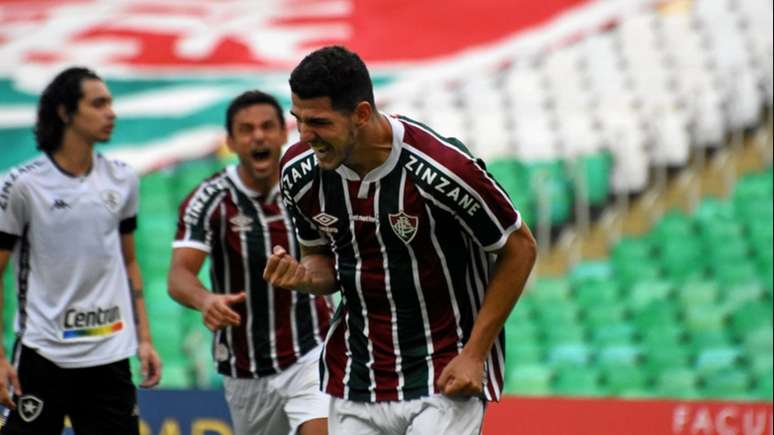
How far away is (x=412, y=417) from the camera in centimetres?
391

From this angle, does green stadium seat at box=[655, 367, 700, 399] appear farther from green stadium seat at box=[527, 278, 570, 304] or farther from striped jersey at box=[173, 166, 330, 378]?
striped jersey at box=[173, 166, 330, 378]

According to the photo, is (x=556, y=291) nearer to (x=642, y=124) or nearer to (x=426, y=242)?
(x=642, y=124)

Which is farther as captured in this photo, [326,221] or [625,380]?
[625,380]

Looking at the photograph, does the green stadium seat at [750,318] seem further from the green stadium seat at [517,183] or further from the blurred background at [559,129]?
the green stadium seat at [517,183]

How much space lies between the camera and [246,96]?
221 inches

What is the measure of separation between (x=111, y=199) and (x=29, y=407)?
2.84 feet

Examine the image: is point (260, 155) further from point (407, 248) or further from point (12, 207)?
point (407, 248)

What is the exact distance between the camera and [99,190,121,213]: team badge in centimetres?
523

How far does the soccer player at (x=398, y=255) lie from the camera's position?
146 inches

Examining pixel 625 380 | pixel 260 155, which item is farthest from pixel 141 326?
pixel 625 380

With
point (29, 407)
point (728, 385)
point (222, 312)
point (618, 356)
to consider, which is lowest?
point (728, 385)

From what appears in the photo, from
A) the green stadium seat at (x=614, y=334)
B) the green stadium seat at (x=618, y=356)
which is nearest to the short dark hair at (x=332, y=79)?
the green stadium seat at (x=618, y=356)

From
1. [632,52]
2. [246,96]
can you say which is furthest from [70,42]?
[246,96]

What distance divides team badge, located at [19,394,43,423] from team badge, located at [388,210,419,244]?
6.57 ft
